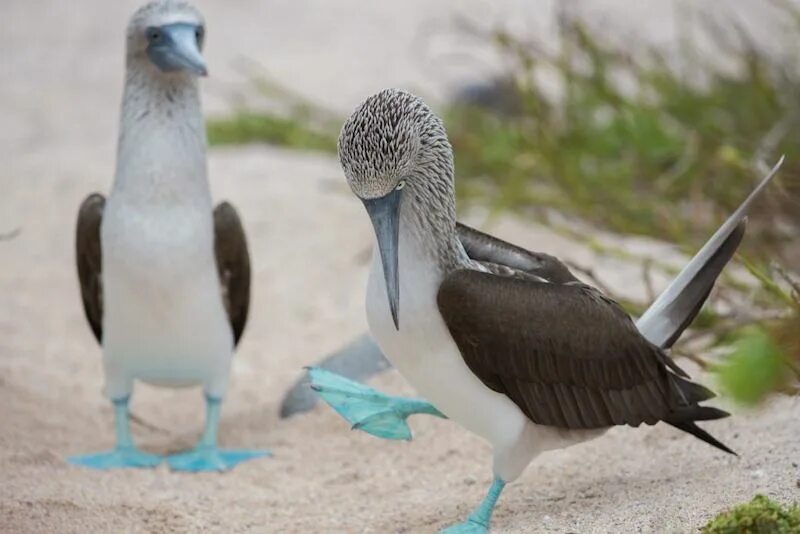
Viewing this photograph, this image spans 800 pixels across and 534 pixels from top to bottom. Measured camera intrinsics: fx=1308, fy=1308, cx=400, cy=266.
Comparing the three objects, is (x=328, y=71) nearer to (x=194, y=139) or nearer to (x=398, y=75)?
(x=398, y=75)

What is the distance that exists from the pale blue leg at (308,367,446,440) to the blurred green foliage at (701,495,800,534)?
947 millimetres

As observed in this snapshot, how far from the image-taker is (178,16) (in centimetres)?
423

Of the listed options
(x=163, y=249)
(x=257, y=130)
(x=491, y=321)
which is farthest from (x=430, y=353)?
(x=257, y=130)

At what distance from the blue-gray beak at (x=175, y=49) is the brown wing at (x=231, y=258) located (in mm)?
490

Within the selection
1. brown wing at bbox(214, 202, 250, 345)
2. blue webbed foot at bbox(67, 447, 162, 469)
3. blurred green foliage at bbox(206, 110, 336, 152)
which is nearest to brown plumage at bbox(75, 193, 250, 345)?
brown wing at bbox(214, 202, 250, 345)

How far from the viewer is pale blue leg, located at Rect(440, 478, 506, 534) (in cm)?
322

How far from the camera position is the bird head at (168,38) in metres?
4.14

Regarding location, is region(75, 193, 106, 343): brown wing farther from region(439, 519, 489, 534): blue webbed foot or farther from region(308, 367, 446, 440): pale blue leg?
region(439, 519, 489, 534): blue webbed foot

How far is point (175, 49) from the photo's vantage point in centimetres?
415

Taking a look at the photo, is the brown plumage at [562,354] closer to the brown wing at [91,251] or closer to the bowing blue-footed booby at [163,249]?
the bowing blue-footed booby at [163,249]

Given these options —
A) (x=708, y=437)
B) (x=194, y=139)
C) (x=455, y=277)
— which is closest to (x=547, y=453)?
(x=708, y=437)

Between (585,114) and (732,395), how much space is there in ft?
19.5

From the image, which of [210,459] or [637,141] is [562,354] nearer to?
[210,459]

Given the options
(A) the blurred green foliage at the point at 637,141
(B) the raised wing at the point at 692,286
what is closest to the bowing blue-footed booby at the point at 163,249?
(B) the raised wing at the point at 692,286
